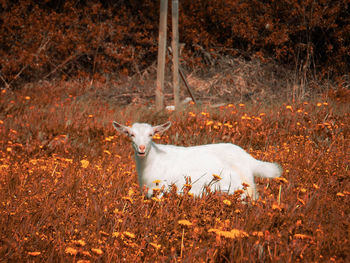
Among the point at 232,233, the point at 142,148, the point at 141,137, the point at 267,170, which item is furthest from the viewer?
the point at 267,170

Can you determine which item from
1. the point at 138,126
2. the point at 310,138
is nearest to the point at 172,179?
the point at 138,126

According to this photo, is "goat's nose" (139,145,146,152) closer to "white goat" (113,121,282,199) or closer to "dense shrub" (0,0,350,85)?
"white goat" (113,121,282,199)

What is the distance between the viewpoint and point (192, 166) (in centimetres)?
383

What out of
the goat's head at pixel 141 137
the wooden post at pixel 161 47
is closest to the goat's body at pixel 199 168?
the goat's head at pixel 141 137

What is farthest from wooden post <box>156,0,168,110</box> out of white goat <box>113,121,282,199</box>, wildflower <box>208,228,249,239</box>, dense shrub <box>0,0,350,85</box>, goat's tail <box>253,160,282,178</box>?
wildflower <box>208,228,249,239</box>

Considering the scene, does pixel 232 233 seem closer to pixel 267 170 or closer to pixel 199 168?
pixel 199 168

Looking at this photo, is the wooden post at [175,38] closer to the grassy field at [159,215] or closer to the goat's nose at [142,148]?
the grassy field at [159,215]

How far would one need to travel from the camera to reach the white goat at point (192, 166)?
376 centimetres

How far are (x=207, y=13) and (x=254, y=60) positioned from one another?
2.67 metres

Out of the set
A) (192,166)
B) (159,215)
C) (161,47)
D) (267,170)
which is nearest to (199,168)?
(192,166)

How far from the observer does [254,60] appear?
15.1 metres

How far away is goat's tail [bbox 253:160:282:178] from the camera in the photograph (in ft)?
12.9

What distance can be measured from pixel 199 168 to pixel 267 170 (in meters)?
0.73

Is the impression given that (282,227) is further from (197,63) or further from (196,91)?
(197,63)
